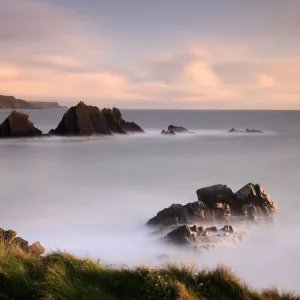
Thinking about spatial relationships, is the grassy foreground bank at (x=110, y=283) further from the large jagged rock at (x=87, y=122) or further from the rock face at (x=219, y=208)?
the large jagged rock at (x=87, y=122)

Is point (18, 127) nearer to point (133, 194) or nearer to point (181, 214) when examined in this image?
point (133, 194)

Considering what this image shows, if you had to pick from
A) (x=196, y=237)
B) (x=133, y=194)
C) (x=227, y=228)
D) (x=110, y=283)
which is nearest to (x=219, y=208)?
(x=227, y=228)

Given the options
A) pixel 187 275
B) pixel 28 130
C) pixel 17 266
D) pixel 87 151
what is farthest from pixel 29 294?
pixel 28 130

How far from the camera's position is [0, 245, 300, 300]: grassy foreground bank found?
6512 millimetres

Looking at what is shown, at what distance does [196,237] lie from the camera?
13.0m

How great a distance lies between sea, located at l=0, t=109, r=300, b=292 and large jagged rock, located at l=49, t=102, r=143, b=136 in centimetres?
211

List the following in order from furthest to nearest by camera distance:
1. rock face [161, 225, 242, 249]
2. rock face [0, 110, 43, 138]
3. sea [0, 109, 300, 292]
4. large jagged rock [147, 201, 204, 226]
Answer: rock face [0, 110, 43, 138]
large jagged rock [147, 201, 204, 226]
sea [0, 109, 300, 292]
rock face [161, 225, 242, 249]

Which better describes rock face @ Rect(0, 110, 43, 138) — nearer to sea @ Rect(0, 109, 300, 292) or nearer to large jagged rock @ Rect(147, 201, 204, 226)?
sea @ Rect(0, 109, 300, 292)

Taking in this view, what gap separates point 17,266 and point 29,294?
738mm

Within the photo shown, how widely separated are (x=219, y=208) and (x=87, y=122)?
46.6m

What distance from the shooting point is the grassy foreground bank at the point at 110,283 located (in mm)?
A: 6512

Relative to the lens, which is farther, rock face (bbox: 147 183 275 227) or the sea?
rock face (bbox: 147 183 275 227)

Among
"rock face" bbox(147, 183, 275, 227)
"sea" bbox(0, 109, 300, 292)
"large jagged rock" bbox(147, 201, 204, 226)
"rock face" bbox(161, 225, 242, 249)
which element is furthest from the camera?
"rock face" bbox(147, 183, 275, 227)

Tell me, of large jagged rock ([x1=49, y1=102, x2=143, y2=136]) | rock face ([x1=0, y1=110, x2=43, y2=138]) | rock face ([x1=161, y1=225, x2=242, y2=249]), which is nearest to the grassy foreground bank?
rock face ([x1=161, y1=225, x2=242, y2=249])
